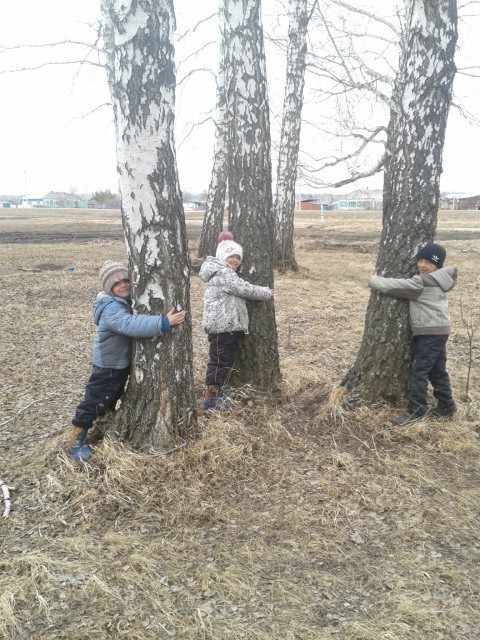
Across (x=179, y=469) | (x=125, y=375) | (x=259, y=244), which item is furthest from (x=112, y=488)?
(x=259, y=244)

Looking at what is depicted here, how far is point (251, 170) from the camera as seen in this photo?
15.9ft

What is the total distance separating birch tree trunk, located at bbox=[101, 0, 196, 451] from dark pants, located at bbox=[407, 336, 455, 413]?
1923mm

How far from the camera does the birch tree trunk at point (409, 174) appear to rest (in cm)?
405

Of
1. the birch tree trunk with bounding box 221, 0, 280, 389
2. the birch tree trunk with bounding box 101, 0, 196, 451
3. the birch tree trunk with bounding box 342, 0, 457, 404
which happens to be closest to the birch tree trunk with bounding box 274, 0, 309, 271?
the birch tree trunk with bounding box 221, 0, 280, 389

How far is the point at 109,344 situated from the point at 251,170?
2.25 meters

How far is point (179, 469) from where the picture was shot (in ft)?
11.8

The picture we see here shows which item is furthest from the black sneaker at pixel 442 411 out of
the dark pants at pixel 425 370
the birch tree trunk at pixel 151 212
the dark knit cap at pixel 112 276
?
the dark knit cap at pixel 112 276

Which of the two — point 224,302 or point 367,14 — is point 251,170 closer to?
point 224,302

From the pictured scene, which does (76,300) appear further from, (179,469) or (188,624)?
(188,624)

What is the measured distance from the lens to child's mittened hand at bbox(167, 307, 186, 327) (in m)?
3.66

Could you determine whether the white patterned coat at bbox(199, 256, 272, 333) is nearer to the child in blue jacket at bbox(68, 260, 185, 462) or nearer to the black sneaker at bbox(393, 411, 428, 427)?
the child in blue jacket at bbox(68, 260, 185, 462)

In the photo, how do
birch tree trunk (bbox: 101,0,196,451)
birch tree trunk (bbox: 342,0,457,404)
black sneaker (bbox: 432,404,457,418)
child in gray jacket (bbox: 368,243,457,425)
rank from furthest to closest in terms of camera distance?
black sneaker (bbox: 432,404,457,418)
child in gray jacket (bbox: 368,243,457,425)
birch tree trunk (bbox: 342,0,457,404)
birch tree trunk (bbox: 101,0,196,451)

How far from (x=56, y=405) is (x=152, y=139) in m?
2.82

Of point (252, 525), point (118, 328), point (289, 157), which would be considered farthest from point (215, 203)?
point (252, 525)
